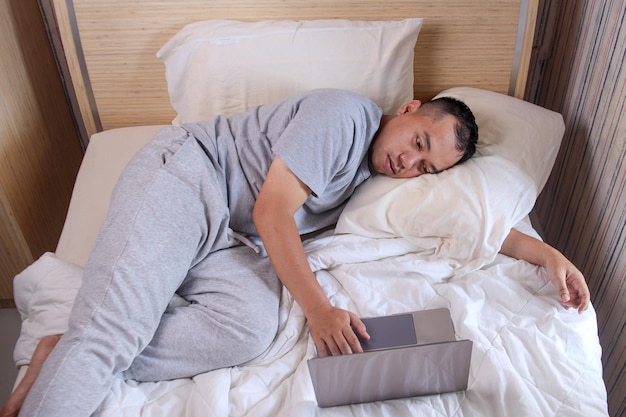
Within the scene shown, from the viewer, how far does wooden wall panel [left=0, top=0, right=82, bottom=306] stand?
1505mm

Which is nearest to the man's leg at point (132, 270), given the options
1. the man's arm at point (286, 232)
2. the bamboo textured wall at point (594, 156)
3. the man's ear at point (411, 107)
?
the man's arm at point (286, 232)

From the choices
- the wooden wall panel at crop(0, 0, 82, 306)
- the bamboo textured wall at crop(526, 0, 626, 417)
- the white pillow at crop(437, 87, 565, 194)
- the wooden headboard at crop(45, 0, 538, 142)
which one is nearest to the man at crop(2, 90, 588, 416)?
the white pillow at crop(437, 87, 565, 194)

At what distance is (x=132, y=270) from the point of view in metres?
1.01

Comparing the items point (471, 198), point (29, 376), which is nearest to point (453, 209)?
point (471, 198)

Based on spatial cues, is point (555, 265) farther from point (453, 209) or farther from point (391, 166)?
point (391, 166)

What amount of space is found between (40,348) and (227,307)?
0.36 metres

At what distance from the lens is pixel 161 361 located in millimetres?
1034

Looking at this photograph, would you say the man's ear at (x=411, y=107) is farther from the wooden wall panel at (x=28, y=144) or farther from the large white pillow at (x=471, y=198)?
the wooden wall panel at (x=28, y=144)

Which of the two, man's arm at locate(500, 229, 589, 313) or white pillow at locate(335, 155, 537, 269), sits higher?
white pillow at locate(335, 155, 537, 269)

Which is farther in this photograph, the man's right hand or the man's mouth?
the man's mouth

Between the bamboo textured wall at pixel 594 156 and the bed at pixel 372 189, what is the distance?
123 millimetres

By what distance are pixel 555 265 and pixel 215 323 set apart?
0.73m

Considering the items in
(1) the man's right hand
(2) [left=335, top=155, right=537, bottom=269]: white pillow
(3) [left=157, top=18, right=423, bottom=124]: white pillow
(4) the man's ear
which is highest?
(3) [left=157, top=18, right=423, bottom=124]: white pillow

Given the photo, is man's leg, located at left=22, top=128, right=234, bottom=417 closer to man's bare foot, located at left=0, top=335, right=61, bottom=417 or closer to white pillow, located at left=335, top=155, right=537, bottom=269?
man's bare foot, located at left=0, top=335, right=61, bottom=417
